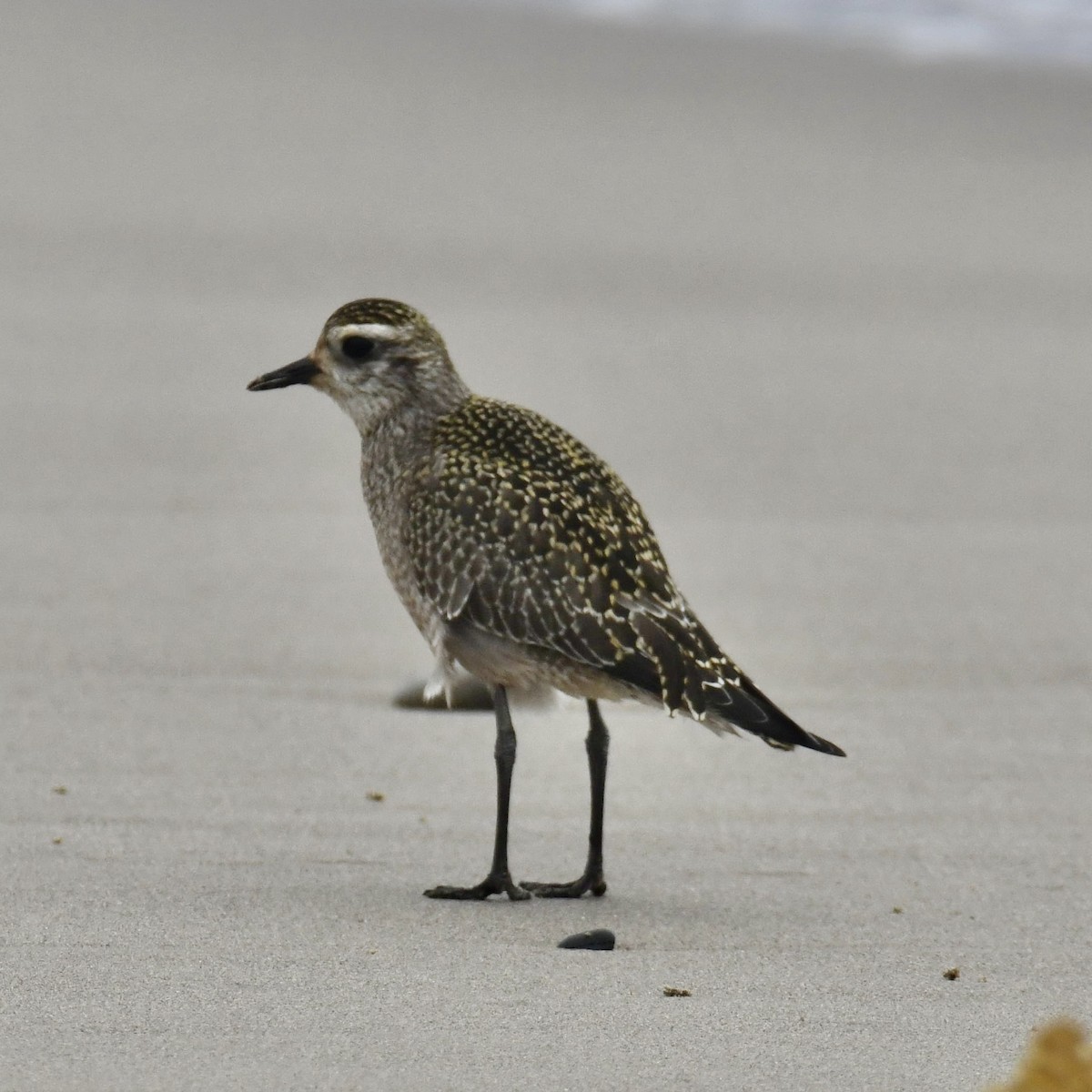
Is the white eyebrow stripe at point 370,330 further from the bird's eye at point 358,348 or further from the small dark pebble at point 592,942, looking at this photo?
the small dark pebble at point 592,942

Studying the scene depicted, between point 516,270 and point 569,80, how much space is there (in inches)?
178

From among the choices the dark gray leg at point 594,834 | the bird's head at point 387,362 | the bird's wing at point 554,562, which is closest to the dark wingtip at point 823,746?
the bird's wing at point 554,562

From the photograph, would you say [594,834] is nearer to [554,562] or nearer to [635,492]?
[554,562]

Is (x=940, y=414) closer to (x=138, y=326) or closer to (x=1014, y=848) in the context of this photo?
(x=138, y=326)

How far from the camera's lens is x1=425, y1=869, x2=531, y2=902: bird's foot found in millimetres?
4844

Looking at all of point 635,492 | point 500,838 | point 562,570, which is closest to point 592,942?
point 500,838

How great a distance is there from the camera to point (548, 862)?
530cm

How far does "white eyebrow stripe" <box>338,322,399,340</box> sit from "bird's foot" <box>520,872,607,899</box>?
138 cm

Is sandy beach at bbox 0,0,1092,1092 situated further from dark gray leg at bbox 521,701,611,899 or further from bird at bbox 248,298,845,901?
bird at bbox 248,298,845,901

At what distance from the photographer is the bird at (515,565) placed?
16.0 feet

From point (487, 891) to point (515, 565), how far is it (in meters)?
0.71

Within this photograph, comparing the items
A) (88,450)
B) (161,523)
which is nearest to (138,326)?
(88,450)

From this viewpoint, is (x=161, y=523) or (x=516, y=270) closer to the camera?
(x=161, y=523)

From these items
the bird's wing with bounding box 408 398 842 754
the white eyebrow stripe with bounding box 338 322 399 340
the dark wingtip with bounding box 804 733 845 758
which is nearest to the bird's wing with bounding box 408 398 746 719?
the bird's wing with bounding box 408 398 842 754
